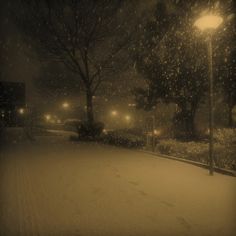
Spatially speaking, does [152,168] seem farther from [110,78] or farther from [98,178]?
[110,78]

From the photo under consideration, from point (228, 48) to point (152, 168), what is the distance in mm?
13744

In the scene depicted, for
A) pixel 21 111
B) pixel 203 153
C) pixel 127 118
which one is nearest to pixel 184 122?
pixel 203 153

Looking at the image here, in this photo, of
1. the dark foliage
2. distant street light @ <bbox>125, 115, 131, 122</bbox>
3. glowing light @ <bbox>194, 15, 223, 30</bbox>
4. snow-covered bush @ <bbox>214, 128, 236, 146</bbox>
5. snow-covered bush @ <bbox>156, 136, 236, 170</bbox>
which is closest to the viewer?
glowing light @ <bbox>194, 15, 223, 30</bbox>

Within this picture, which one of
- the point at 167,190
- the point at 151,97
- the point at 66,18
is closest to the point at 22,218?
the point at 167,190

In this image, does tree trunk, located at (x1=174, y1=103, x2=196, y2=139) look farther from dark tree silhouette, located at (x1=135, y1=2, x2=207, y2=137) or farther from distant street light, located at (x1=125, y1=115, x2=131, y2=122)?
distant street light, located at (x1=125, y1=115, x2=131, y2=122)

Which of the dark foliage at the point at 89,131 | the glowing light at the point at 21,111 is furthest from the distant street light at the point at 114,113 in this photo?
the dark foliage at the point at 89,131

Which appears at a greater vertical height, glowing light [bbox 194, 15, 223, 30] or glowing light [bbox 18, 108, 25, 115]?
glowing light [bbox 194, 15, 223, 30]

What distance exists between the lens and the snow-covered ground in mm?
5469

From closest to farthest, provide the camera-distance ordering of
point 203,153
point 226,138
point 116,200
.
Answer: point 116,200 < point 203,153 < point 226,138

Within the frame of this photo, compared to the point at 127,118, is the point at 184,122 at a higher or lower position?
lower

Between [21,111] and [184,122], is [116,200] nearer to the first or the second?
[184,122]

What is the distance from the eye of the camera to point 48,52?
22.8 meters

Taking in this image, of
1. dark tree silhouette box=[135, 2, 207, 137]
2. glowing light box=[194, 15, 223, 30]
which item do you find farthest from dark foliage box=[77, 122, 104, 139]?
glowing light box=[194, 15, 223, 30]

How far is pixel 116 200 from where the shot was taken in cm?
711
